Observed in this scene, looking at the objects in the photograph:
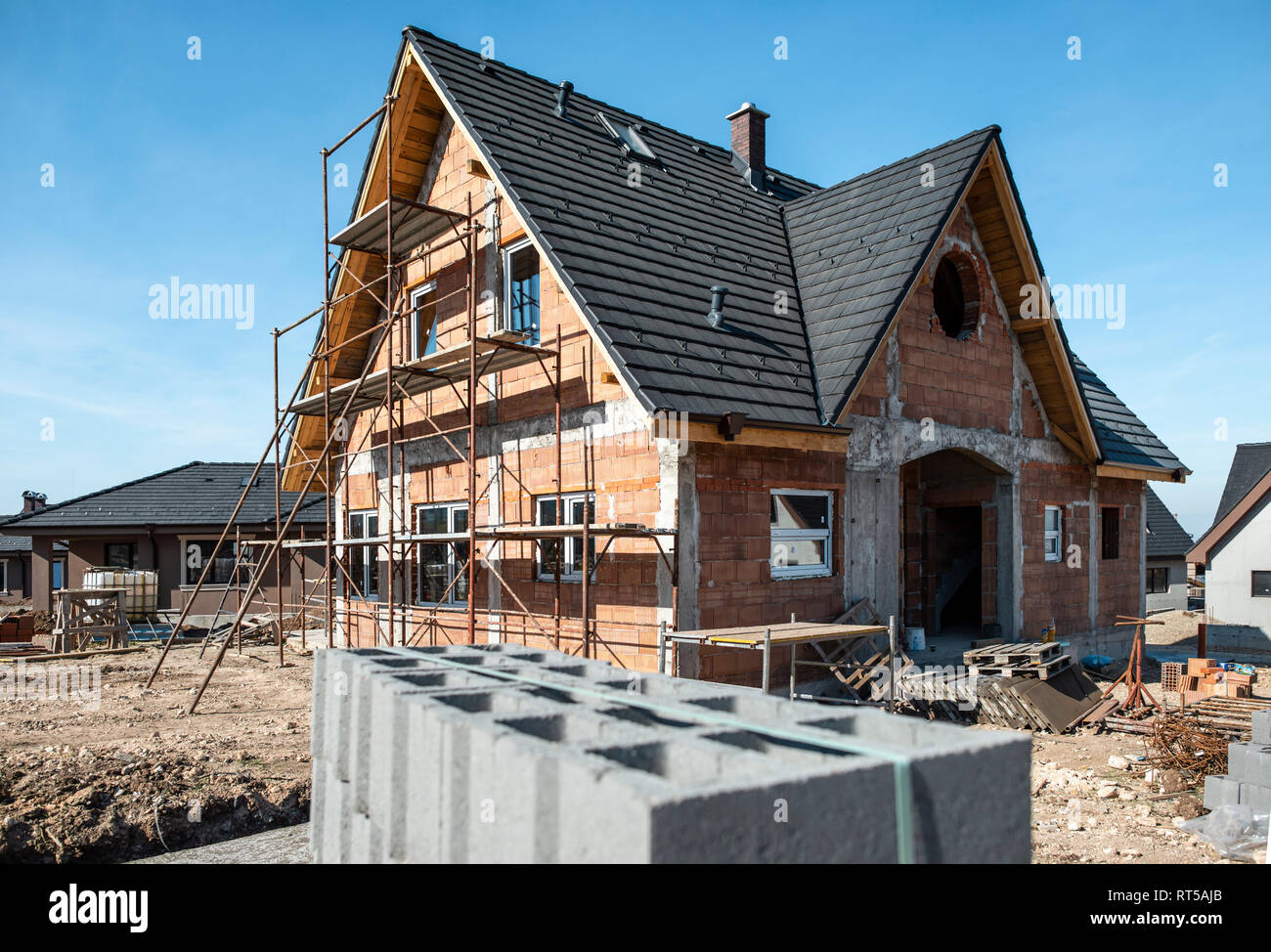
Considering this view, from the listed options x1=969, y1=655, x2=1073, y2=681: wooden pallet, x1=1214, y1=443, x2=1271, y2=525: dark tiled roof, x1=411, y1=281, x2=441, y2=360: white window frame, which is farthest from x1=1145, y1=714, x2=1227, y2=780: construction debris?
x1=1214, y1=443, x2=1271, y2=525: dark tiled roof

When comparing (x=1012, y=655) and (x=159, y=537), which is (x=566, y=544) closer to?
(x=1012, y=655)

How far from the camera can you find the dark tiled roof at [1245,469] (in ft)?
101

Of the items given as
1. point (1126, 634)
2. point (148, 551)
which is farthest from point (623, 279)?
point (148, 551)

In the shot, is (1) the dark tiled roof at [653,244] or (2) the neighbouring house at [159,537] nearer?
(1) the dark tiled roof at [653,244]

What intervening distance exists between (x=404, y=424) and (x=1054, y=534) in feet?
37.2

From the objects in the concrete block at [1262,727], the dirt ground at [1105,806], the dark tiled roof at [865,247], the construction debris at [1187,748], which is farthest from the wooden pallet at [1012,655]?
the dark tiled roof at [865,247]

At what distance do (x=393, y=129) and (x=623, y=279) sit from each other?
585 centimetres

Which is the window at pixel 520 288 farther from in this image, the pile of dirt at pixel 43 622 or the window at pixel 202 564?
the pile of dirt at pixel 43 622

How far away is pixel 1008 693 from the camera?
11281mm

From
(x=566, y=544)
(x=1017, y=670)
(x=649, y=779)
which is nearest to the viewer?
(x=649, y=779)

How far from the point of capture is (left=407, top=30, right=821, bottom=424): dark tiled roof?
1063 centimetres

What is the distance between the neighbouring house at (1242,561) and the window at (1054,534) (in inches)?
471

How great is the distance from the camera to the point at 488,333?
13391 mm

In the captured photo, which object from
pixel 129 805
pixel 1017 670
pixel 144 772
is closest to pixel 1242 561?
pixel 1017 670
